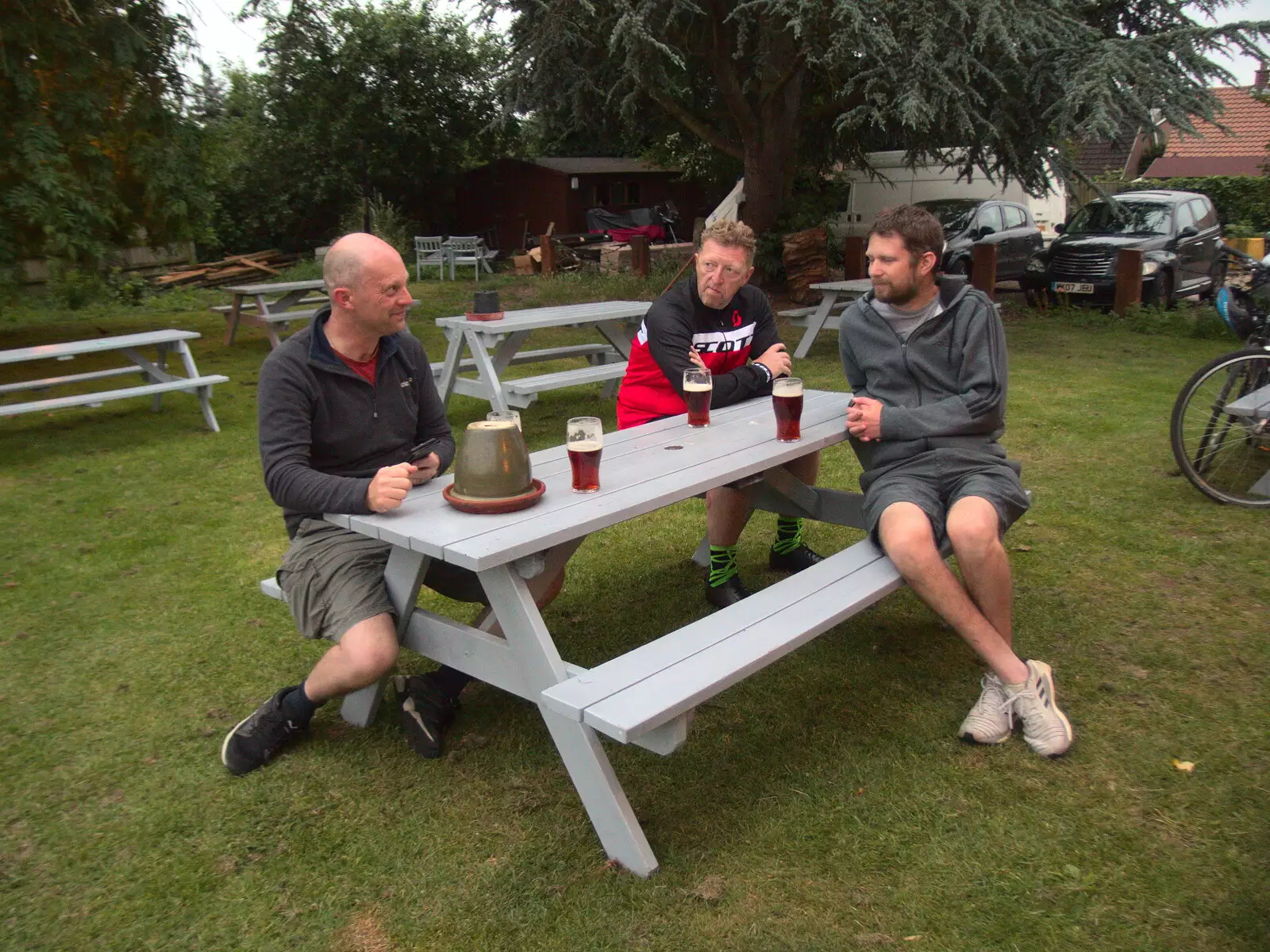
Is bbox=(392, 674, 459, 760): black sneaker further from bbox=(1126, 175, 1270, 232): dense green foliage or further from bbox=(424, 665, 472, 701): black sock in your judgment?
bbox=(1126, 175, 1270, 232): dense green foliage

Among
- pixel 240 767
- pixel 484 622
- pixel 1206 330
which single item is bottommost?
pixel 1206 330

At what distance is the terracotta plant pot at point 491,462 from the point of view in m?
2.33

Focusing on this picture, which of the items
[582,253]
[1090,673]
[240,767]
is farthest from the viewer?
[582,253]

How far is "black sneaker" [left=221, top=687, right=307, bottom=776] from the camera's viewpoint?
2.63m

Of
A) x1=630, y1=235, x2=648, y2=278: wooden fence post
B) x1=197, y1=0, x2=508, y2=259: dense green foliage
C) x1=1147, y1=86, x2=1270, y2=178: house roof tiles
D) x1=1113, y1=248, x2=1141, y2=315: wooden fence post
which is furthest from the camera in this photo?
x1=1147, y1=86, x2=1270, y2=178: house roof tiles

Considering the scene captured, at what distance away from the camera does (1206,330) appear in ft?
31.2

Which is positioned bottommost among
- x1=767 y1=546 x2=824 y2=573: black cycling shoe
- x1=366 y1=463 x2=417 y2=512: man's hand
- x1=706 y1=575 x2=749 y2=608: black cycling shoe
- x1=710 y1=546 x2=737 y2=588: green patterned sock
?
x1=767 y1=546 x2=824 y2=573: black cycling shoe

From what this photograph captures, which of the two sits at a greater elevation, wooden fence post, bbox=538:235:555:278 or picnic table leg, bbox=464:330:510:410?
picnic table leg, bbox=464:330:510:410

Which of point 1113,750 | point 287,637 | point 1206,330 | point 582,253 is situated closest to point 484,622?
point 287,637

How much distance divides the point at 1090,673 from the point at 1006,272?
11197 millimetres

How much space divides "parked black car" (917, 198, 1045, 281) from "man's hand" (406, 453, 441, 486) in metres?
10.8

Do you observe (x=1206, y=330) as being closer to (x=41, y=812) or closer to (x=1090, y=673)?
(x=1090, y=673)

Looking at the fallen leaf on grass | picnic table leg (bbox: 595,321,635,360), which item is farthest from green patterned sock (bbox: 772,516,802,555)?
picnic table leg (bbox: 595,321,635,360)

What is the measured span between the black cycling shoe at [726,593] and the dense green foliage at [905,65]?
6.12 m
